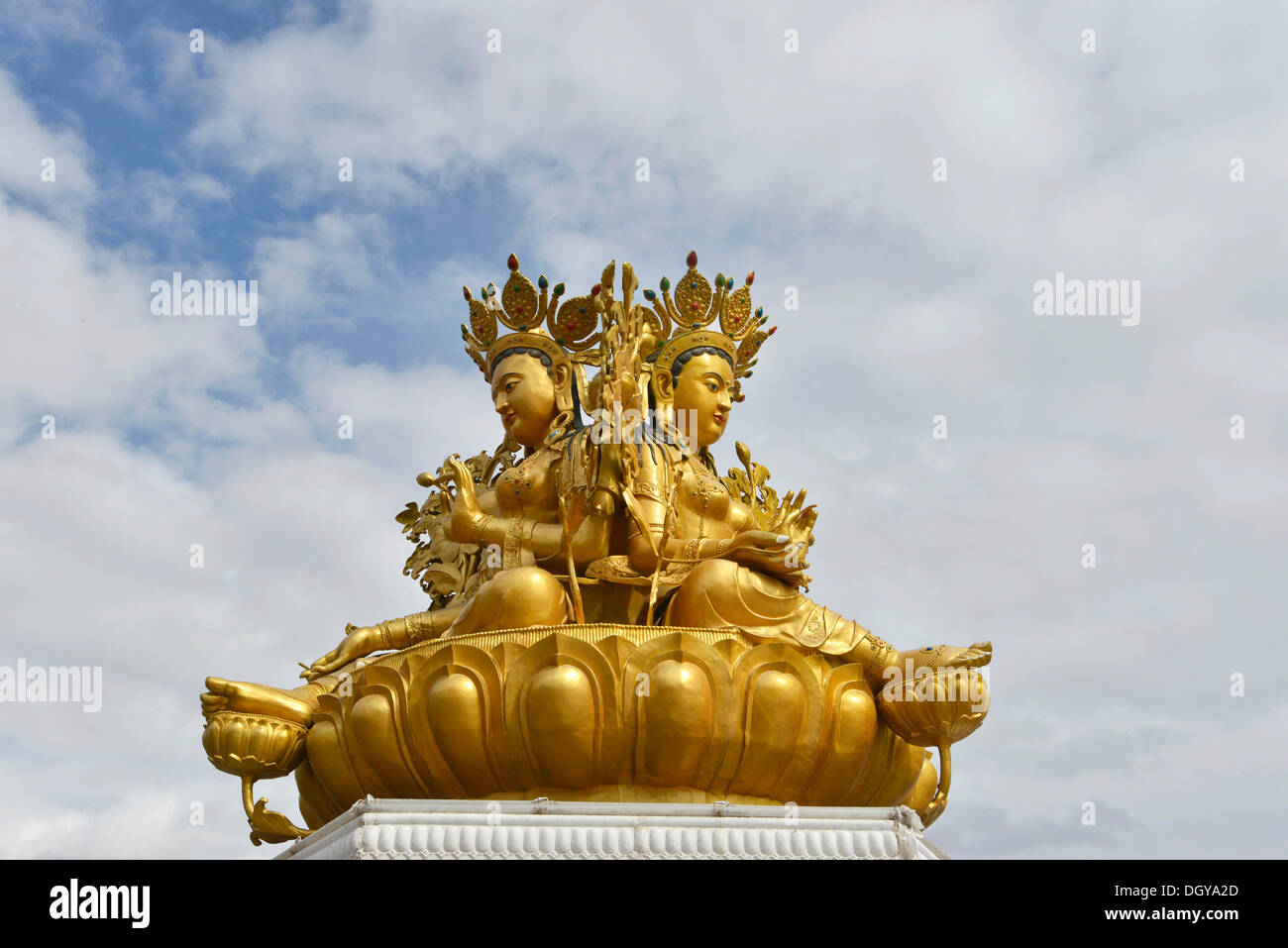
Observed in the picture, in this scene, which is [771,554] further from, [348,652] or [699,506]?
[348,652]

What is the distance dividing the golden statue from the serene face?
21 millimetres

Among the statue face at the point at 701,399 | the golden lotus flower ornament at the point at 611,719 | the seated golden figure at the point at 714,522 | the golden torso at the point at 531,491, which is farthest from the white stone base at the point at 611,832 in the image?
the statue face at the point at 701,399

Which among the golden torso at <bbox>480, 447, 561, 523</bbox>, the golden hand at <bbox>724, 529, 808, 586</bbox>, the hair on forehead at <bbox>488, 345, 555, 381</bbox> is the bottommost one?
the golden hand at <bbox>724, 529, 808, 586</bbox>

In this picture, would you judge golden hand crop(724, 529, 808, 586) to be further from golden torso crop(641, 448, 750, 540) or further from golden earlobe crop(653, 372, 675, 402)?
golden earlobe crop(653, 372, 675, 402)

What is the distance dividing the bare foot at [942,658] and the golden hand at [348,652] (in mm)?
4555

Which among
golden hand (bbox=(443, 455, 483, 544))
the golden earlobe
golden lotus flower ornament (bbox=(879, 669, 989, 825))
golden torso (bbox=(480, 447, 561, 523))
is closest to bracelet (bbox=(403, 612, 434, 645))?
golden hand (bbox=(443, 455, 483, 544))

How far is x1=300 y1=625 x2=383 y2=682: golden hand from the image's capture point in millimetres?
12695

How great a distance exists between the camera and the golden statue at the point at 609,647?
10.8 meters

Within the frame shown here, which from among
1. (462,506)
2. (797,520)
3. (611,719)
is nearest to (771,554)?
(797,520)

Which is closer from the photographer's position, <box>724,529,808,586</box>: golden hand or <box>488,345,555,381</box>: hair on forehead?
<box>724,529,808,586</box>: golden hand

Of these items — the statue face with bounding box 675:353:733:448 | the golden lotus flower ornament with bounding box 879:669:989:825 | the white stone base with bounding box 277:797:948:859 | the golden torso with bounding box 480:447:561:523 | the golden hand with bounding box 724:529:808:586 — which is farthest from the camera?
the statue face with bounding box 675:353:733:448

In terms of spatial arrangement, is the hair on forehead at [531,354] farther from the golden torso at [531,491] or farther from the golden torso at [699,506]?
the golden torso at [699,506]
